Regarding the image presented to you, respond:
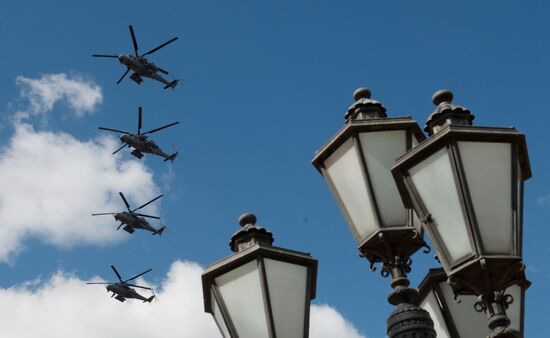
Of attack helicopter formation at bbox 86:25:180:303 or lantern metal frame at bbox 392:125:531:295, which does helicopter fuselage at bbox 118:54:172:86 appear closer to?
attack helicopter formation at bbox 86:25:180:303

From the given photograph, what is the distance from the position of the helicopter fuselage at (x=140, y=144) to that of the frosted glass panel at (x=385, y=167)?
45.0m

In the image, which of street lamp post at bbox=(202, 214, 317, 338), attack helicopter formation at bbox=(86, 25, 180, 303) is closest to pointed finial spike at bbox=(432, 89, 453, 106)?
street lamp post at bbox=(202, 214, 317, 338)

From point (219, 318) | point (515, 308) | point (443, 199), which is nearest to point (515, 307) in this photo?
point (515, 308)

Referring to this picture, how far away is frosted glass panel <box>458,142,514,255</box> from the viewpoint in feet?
10.8

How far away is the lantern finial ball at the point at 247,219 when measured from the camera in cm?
471

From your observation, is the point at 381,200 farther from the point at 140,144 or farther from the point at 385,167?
the point at 140,144

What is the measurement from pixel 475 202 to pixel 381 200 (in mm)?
678

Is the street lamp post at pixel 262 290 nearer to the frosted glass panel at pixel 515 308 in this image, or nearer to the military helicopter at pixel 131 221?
the frosted glass panel at pixel 515 308

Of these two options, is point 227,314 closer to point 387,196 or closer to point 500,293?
point 387,196

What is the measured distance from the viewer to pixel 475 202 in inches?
133

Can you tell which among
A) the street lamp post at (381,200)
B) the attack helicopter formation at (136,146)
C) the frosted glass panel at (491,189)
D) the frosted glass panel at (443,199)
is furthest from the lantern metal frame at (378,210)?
the attack helicopter formation at (136,146)

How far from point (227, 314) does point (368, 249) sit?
84cm

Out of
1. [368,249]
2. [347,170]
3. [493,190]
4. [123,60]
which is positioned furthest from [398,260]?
[123,60]

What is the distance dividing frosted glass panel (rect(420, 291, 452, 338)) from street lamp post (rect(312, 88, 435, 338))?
831 mm
